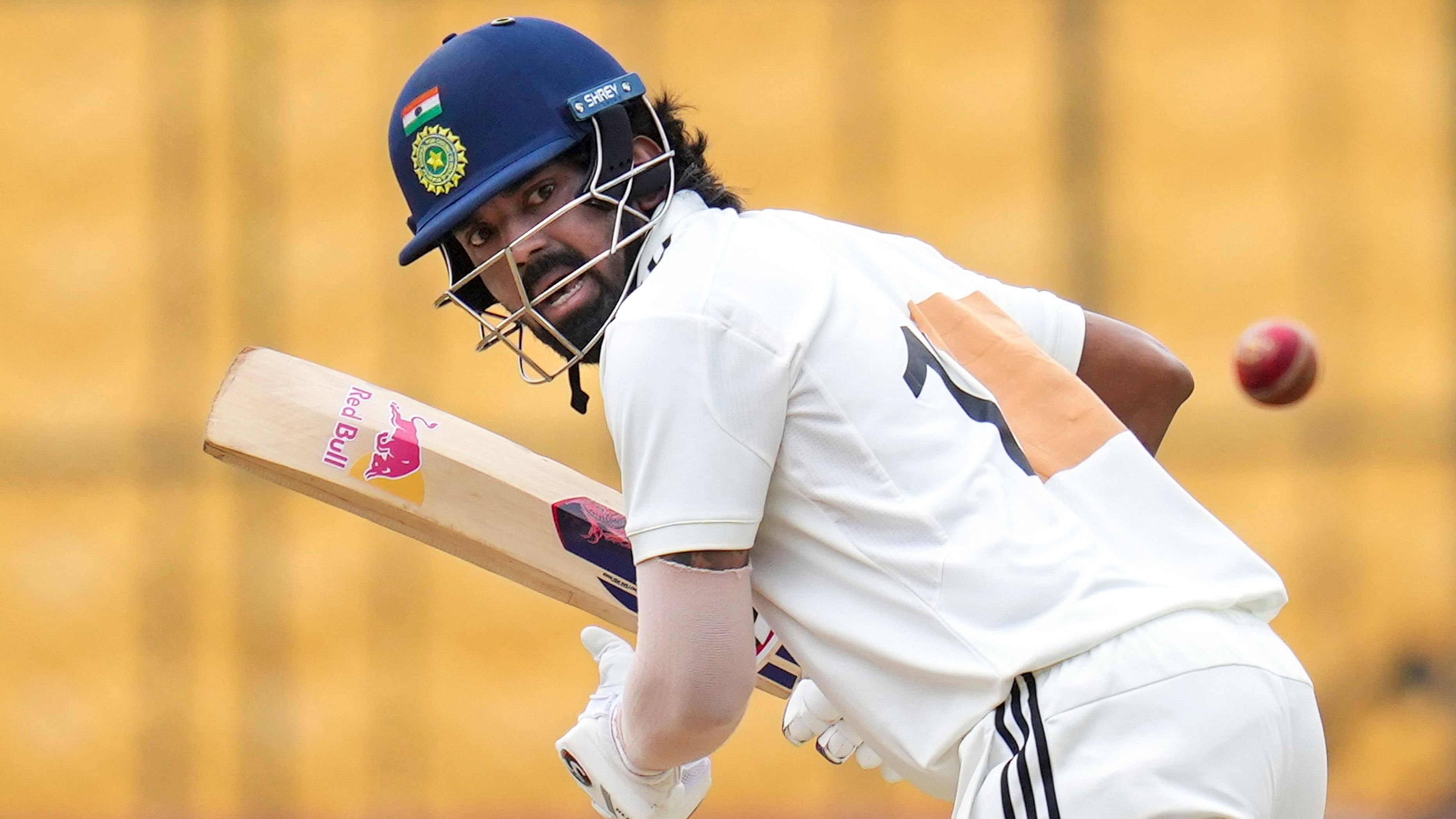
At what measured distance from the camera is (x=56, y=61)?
5.86 m

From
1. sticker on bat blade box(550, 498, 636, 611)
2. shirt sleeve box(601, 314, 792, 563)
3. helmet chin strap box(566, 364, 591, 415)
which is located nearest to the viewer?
shirt sleeve box(601, 314, 792, 563)

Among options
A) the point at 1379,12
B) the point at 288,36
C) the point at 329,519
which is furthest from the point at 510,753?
the point at 1379,12

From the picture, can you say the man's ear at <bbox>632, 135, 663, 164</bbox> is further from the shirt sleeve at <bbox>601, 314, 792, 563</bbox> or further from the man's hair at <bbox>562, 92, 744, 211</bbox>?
the shirt sleeve at <bbox>601, 314, 792, 563</bbox>

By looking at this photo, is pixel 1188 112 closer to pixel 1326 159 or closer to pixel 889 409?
pixel 1326 159

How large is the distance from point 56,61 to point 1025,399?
4889 mm

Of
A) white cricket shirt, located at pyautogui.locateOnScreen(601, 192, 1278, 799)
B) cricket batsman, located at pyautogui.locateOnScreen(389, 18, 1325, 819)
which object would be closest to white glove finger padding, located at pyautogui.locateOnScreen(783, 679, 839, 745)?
cricket batsman, located at pyautogui.locateOnScreen(389, 18, 1325, 819)

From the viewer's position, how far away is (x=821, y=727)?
7.36ft

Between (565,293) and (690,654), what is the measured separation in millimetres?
504

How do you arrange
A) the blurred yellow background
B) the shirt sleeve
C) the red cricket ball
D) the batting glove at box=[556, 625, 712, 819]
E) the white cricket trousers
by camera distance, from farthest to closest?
1. the blurred yellow background
2. the red cricket ball
3. the batting glove at box=[556, 625, 712, 819]
4. the shirt sleeve
5. the white cricket trousers

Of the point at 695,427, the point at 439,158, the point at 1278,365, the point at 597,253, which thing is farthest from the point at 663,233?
the point at 1278,365

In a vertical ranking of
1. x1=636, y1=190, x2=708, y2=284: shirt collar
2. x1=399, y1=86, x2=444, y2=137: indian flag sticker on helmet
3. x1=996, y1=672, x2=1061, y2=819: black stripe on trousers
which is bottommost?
x1=996, y1=672, x2=1061, y2=819: black stripe on trousers

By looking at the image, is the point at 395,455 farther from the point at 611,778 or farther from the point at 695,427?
the point at 695,427

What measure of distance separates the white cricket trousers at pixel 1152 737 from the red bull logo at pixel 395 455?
1.02m

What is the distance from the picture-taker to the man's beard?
6.66 feet
